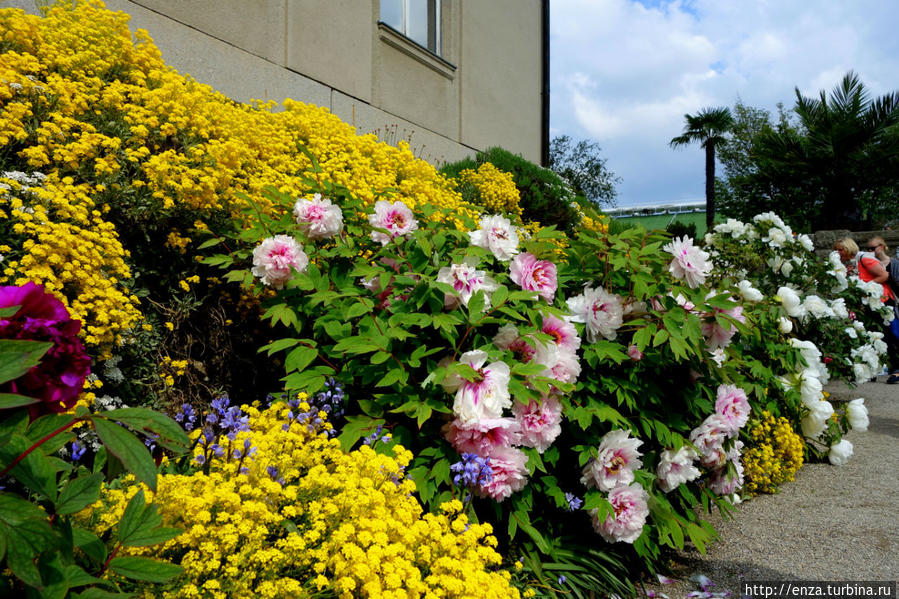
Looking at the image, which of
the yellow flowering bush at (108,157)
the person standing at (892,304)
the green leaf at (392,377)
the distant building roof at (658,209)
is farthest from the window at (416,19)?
the distant building roof at (658,209)

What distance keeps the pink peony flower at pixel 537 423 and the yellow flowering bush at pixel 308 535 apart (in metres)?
0.43

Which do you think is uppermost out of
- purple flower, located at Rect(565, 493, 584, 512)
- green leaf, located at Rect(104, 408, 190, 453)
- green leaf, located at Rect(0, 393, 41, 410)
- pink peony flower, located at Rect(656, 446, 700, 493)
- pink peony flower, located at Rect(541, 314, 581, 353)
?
pink peony flower, located at Rect(541, 314, 581, 353)

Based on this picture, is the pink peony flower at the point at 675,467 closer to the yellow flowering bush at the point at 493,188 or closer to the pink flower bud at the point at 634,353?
the pink flower bud at the point at 634,353

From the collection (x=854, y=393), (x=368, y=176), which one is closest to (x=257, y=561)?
→ (x=368, y=176)

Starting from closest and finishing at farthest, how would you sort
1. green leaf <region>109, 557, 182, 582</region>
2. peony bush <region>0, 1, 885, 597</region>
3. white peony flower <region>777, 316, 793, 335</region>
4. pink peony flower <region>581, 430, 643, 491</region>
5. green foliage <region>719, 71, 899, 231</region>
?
1. green leaf <region>109, 557, 182, 582</region>
2. peony bush <region>0, 1, 885, 597</region>
3. pink peony flower <region>581, 430, 643, 491</region>
4. white peony flower <region>777, 316, 793, 335</region>
5. green foliage <region>719, 71, 899, 231</region>

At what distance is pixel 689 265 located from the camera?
224 cm

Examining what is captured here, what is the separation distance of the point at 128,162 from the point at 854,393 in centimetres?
730

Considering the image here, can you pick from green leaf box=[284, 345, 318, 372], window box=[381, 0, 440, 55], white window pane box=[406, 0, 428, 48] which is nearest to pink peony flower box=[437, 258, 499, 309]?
green leaf box=[284, 345, 318, 372]

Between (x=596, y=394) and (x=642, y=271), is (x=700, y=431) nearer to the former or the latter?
(x=596, y=394)

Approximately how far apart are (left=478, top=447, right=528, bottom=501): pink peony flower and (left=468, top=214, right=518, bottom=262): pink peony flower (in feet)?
2.51

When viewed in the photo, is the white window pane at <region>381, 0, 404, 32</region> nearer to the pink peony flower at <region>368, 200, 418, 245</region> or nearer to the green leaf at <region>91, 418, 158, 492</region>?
the pink peony flower at <region>368, 200, 418, 245</region>

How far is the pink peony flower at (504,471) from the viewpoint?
5.69 feet

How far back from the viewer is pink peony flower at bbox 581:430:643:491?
1956 mm

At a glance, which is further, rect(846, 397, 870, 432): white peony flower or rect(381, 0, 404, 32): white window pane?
rect(381, 0, 404, 32): white window pane
